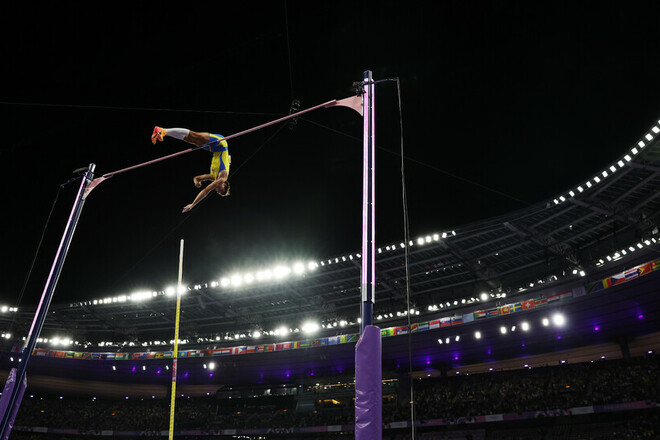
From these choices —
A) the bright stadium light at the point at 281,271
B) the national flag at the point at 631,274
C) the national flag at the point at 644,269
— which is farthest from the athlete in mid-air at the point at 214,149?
the bright stadium light at the point at 281,271

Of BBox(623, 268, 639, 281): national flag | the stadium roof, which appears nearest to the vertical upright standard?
the stadium roof

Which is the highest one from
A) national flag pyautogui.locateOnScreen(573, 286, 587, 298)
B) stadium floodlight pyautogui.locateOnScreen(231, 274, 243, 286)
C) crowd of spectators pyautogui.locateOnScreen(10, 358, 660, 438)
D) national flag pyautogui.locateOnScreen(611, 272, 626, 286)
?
stadium floodlight pyautogui.locateOnScreen(231, 274, 243, 286)

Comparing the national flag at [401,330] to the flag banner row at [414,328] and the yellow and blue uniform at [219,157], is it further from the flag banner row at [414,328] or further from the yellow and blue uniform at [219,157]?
the yellow and blue uniform at [219,157]

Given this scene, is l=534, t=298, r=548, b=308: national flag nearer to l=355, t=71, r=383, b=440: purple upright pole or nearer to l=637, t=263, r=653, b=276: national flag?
l=637, t=263, r=653, b=276: national flag

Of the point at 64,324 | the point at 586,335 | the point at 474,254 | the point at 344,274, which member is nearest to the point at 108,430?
the point at 64,324

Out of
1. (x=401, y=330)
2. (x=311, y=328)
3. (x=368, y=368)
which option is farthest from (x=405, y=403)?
(x=368, y=368)

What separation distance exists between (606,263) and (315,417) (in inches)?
899

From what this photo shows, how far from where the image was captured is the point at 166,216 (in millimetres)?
17594

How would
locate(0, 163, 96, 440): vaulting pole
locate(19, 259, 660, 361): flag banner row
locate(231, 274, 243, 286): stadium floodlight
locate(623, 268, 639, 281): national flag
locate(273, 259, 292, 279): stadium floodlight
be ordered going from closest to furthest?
1. locate(0, 163, 96, 440): vaulting pole
2. locate(623, 268, 639, 281): national flag
3. locate(19, 259, 660, 361): flag banner row
4. locate(273, 259, 292, 279): stadium floodlight
5. locate(231, 274, 243, 286): stadium floodlight

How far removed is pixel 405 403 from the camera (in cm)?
3266

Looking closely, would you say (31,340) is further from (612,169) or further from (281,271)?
(281,271)

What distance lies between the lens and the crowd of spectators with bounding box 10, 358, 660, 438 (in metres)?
24.8

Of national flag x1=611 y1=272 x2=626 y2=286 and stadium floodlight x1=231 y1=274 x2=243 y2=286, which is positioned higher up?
stadium floodlight x1=231 y1=274 x2=243 y2=286

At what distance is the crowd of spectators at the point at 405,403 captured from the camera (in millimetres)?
24828
